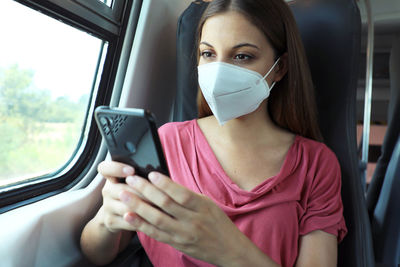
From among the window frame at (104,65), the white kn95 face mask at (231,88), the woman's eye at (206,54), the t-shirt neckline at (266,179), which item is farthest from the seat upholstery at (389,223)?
the window frame at (104,65)

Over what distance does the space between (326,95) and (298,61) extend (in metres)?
0.27

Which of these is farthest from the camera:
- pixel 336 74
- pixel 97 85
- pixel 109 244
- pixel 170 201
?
pixel 97 85

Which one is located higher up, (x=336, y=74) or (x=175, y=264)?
(x=336, y=74)

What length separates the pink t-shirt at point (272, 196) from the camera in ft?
3.27

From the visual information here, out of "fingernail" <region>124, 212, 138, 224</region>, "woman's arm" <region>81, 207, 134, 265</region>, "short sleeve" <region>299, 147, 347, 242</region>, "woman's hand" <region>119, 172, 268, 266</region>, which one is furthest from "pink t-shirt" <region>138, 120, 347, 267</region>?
"fingernail" <region>124, 212, 138, 224</region>

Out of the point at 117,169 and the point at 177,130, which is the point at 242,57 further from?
the point at 117,169

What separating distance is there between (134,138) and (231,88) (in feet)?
1.57

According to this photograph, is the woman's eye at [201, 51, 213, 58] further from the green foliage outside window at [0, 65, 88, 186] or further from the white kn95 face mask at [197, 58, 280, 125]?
the green foliage outside window at [0, 65, 88, 186]

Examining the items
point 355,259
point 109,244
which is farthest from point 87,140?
point 355,259

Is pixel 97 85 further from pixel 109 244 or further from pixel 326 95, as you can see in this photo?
pixel 326 95

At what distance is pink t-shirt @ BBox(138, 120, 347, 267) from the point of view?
3.27 feet

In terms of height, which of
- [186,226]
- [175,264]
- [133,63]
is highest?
[133,63]

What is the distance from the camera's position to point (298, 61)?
1171mm

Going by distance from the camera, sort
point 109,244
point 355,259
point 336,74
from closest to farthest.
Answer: point 109,244 < point 355,259 < point 336,74
